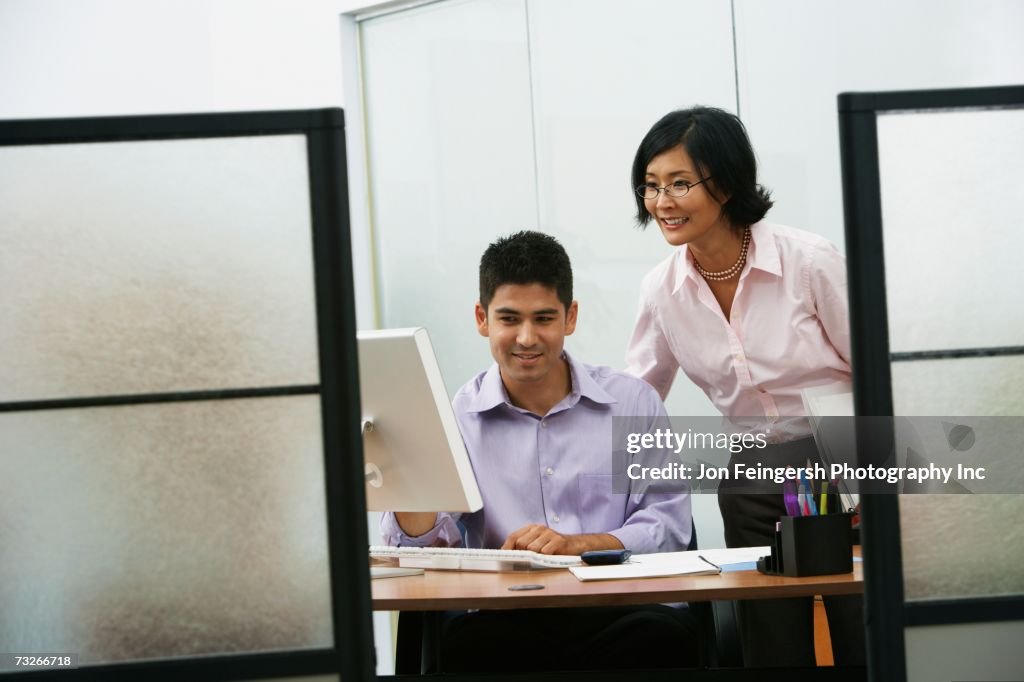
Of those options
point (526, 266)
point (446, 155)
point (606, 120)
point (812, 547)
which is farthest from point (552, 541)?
point (446, 155)

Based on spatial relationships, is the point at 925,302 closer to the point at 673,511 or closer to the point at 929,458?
the point at 929,458

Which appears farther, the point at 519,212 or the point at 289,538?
the point at 519,212

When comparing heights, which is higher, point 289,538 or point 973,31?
point 973,31

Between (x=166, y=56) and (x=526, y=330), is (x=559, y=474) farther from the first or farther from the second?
(x=166, y=56)

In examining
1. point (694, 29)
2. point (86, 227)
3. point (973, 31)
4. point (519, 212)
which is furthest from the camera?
point (519, 212)

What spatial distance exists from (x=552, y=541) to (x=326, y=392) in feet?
2.39

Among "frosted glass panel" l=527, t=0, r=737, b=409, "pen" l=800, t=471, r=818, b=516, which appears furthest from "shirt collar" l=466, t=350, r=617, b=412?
"frosted glass panel" l=527, t=0, r=737, b=409

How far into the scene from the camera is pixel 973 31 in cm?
325

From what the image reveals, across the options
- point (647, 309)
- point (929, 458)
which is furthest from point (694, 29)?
point (929, 458)

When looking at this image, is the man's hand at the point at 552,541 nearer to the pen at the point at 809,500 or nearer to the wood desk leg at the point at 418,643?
the wood desk leg at the point at 418,643

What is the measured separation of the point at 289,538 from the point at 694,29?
2.66 m

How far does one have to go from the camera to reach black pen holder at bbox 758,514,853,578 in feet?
5.66

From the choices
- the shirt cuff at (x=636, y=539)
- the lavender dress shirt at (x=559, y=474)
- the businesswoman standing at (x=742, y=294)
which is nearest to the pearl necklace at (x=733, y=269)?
the businesswoman standing at (x=742, y=294)

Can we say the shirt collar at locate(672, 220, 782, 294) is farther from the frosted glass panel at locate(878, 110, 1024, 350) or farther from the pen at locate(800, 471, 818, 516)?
the frosted glass panel at locate(878, 110, 1024, 350)
